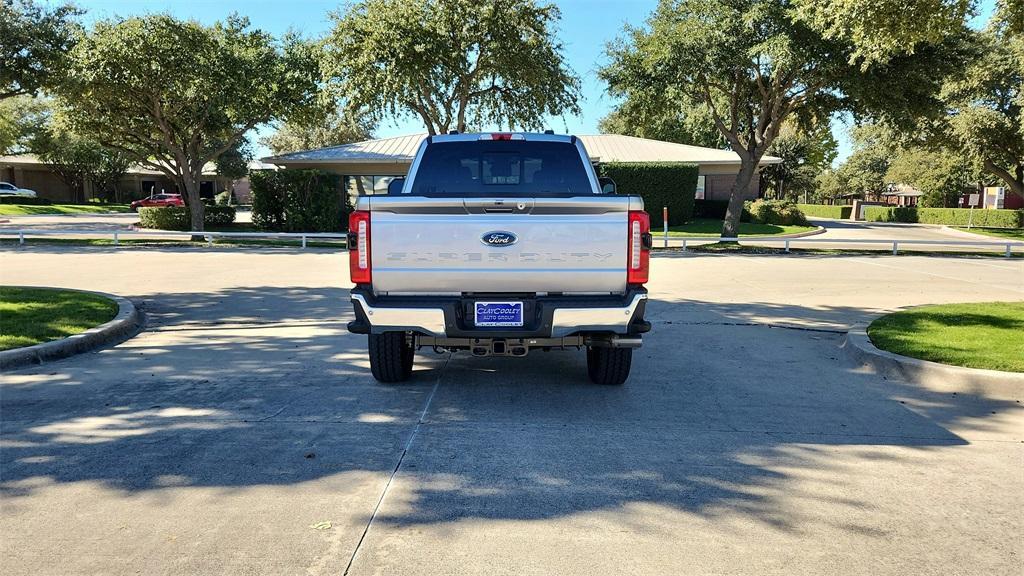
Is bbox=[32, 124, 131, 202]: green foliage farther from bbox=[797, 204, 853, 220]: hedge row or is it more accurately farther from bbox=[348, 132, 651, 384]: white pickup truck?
bbox=[797, 204, 853, 220]: hedge row

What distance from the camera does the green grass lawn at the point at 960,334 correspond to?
265 inches

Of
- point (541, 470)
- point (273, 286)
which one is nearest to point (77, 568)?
point (541, 470)

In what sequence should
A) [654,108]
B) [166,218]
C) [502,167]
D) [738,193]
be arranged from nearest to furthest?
[502,167], [654,108], [738,193], [166,218]

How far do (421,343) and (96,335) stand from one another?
4.57m

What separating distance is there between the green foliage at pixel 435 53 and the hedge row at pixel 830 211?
40658mm

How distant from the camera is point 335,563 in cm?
318

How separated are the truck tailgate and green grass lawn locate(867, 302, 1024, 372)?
388cm

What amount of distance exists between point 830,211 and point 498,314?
60.0m

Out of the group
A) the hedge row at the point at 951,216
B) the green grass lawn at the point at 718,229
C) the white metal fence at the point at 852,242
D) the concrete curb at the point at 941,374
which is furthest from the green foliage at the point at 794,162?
the concrete curb at the point at 941,374

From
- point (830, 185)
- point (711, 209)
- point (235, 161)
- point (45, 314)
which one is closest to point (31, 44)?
point (45, 314)

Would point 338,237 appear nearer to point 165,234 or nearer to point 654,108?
point 165,234

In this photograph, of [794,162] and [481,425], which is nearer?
[481,425]

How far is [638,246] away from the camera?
515 centimetres

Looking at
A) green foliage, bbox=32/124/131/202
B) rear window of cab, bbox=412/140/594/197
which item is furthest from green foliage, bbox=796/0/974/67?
green foliage, bbox=32/124/131/202
